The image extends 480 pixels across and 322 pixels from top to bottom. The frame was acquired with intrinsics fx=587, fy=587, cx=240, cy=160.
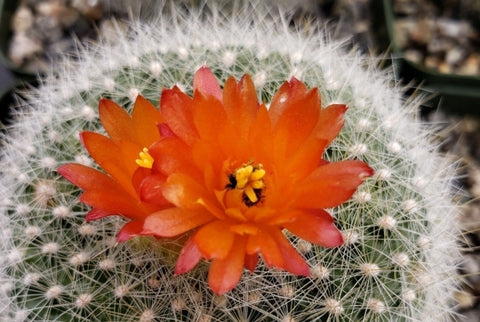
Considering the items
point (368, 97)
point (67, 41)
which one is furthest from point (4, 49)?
point (368, 97)

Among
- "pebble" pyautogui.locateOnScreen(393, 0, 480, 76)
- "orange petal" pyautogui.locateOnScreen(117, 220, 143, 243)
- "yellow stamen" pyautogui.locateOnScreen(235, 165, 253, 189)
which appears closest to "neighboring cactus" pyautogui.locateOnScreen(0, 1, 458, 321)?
"orange petal" pyautogui.locateOnScreen(117, 220, 143, 243)

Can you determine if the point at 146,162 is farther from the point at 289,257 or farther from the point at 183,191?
the point at 289,257

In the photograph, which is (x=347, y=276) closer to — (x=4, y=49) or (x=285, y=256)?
(x=285, y=256)

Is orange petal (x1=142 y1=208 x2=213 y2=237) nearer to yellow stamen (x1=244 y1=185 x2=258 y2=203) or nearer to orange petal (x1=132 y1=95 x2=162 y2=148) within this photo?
yellow stamen (x1=244 y1=185 x2=258 y2=203)

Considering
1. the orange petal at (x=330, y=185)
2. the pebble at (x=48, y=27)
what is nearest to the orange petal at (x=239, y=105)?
the orange petal at (x=330, y=185)

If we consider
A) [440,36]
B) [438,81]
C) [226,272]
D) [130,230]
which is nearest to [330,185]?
[226,272]

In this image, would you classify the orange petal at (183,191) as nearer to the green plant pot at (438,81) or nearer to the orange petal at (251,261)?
the orange petal at (251,261)
